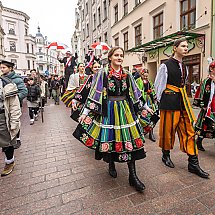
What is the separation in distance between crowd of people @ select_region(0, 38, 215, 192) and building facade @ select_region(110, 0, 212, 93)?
1955 mm

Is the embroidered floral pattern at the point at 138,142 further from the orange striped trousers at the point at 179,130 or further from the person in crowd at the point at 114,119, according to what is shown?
the orange striped trousers at the point at 179,130

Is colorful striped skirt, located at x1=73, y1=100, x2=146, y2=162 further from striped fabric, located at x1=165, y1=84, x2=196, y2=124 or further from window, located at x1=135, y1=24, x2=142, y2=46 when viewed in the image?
window, located at x1=135, y1=24, x2=142, y2=46

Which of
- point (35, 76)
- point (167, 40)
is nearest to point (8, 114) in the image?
point (35, 76)

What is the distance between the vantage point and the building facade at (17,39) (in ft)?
142

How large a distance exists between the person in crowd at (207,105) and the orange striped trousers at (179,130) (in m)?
0.72

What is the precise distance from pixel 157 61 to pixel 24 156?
11156mm

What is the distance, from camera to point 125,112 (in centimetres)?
240

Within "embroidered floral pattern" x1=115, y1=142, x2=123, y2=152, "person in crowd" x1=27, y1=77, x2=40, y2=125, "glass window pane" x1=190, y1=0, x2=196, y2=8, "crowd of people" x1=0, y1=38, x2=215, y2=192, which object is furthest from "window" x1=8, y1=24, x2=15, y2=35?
"embroidered floral pattern" x1=115, y1=142, x2=123, y2=152

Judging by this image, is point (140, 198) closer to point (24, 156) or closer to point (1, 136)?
point (1, 136)

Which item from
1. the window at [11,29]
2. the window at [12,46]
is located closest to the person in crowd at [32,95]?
the window at [12,46]

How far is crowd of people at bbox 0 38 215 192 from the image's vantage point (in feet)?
7.78

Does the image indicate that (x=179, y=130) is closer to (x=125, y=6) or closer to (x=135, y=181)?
(x=135, y=181)

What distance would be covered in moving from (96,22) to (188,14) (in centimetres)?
1553

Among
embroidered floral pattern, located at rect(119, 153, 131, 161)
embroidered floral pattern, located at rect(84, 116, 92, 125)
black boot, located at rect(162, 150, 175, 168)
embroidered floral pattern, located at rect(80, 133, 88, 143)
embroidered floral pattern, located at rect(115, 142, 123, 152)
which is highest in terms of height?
embroidered floral pattern, located at rect(84, 116, 92, 125)
